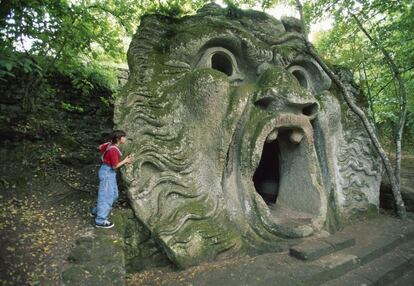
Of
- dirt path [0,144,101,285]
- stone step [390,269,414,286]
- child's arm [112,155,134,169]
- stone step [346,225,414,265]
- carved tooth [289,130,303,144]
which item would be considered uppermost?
carved tooth [289,130,303,144]

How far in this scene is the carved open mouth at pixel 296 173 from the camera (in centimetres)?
436

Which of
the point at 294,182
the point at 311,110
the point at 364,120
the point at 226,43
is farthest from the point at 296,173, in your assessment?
the point at 226,43

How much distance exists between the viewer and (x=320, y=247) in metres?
3.91

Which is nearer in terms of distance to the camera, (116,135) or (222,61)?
(116,135)

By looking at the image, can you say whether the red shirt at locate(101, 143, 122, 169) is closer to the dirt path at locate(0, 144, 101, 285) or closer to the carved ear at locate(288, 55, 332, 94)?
the dirt path at locate(0, 144, 101, 285)

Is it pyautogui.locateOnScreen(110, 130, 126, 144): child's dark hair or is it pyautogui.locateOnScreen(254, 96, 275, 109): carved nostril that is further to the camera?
pyautogui.locateOnScreen(254, 96, 275, 109): carved nostril

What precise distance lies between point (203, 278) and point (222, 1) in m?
4.84

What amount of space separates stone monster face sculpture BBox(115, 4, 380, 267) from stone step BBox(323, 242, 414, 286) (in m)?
0.77

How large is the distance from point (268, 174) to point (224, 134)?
2944 millimetres

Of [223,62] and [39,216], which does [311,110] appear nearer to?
[223,62]

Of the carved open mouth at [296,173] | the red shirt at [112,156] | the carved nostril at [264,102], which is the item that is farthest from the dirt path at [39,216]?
the carved nostril at [264,102]

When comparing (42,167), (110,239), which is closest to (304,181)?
(110,239)

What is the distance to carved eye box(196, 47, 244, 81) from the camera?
449cm

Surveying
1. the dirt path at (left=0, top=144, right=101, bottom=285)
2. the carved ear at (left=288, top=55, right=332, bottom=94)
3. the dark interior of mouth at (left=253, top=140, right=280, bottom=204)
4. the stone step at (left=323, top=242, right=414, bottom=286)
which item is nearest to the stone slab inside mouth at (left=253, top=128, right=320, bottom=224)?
the stone step at (left=323, top=242, right=414, bottom=286)
